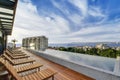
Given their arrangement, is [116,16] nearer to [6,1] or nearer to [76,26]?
[76,26]

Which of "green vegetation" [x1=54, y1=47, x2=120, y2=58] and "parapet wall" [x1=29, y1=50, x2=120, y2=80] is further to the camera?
"green vegetation" [x1=54, y1=47, x2=120, y2=58]

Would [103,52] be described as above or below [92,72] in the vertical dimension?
below

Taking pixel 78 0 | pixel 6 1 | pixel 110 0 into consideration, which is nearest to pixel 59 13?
pixel 110 0

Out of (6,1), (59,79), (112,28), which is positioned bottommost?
(59,79)

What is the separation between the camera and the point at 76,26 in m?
33.5

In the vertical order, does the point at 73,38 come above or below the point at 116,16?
below

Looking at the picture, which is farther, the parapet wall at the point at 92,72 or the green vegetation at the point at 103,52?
the green vegetation at the point at 103,52

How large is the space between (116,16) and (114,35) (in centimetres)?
497

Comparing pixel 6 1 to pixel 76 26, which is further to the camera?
pixel 76 26

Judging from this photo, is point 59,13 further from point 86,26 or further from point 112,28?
point 112,28

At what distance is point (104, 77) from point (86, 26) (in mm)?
29488

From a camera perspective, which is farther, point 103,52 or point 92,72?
point 103,52

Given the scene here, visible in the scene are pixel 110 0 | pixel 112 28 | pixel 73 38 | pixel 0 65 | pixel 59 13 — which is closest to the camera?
pixel 0 65

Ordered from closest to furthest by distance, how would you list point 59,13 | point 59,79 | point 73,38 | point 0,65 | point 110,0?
point 0,65 → point 59,79 → point 110,0 → point 59,13 → point 73,38
